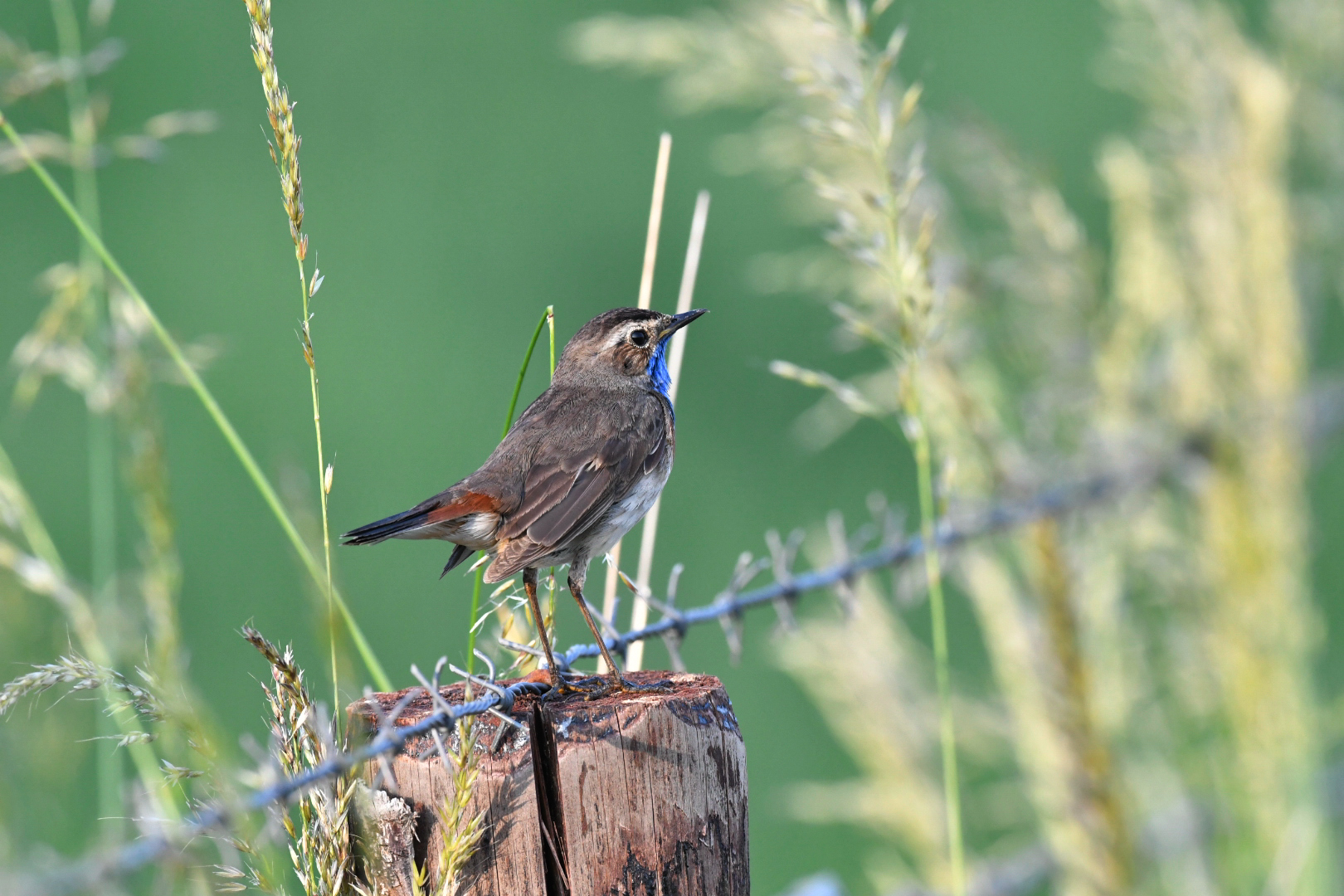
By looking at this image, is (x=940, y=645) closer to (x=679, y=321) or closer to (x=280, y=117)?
(x=679, y=321)

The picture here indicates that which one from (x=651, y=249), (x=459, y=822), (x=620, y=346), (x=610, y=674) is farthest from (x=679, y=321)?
(x=459, y=822)

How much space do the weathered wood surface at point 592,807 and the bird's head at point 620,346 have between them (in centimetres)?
159

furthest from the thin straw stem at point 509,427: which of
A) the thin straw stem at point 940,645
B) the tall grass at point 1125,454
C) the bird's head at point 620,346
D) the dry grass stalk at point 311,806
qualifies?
the bird's head at point 620,346

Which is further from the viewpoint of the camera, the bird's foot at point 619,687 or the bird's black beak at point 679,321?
the bird's black beak at point 679,321

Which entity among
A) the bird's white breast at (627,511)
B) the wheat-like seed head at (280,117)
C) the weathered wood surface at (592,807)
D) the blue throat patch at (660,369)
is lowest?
the weathered wood surface at (592,807)

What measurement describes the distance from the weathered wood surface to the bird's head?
5.23 feet

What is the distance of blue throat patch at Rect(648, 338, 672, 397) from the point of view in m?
3.56

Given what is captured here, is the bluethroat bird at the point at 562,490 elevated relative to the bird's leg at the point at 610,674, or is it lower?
elevated

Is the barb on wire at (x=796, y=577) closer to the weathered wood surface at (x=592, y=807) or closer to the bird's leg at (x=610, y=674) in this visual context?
the bird's leg at (x=610, y=674)

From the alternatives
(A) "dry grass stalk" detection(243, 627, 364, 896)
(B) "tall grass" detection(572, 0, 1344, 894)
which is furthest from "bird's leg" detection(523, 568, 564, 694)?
(B) "tall grass" detection(572, 0, 1344, 894)

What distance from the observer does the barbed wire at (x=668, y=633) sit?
144 centimetres

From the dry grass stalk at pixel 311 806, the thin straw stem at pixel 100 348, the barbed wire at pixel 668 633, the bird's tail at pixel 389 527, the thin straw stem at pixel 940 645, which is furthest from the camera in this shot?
the thin straw stem at pixel 100 348

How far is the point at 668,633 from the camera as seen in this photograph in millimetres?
2578

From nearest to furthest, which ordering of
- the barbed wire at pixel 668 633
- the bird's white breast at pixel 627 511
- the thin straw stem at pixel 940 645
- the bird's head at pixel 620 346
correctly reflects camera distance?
the barbed wire at pixel 668 633
the thin straw stem at pixel 940 645
the bird's white breast at pixel 627 511
the bird's head at pixel 620 346
